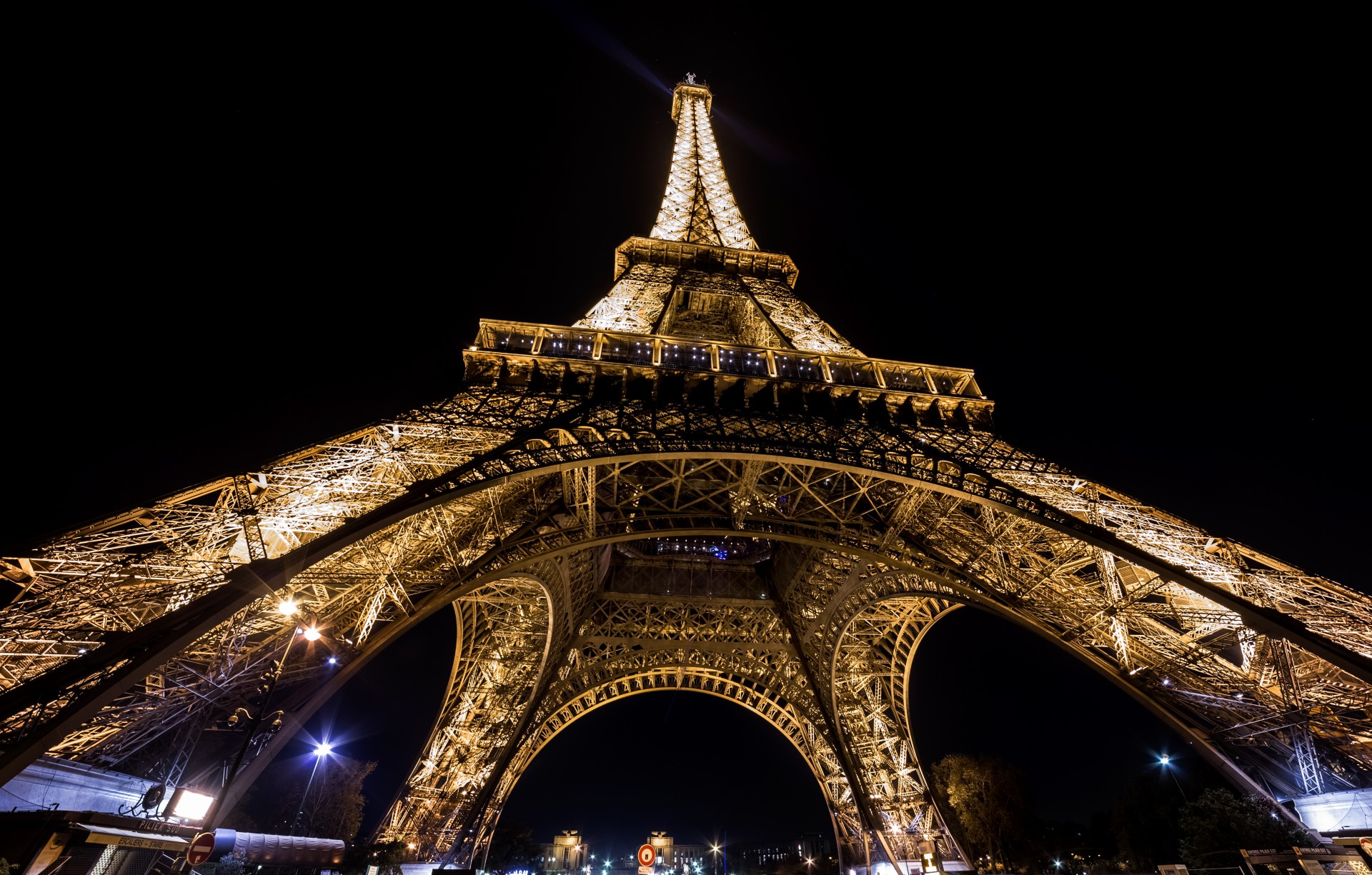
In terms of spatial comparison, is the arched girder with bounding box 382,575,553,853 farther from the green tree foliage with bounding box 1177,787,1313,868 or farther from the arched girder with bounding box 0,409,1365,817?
the green tree foliage with bounding box 1177,787,1313,868

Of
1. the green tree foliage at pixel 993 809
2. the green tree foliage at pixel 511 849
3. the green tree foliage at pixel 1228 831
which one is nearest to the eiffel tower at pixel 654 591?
the green tree foliage at pixel 1228 831

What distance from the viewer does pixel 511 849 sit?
38.0 metres

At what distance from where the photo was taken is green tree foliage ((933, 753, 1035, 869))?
25.5 m

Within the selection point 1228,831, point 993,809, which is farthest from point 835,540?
point 993,809

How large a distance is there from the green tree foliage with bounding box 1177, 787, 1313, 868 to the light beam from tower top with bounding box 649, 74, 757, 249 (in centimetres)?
2399

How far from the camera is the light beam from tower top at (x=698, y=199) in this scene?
94.0ft

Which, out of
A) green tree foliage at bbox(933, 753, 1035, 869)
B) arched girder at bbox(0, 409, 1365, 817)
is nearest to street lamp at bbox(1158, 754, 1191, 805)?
green tree foliage at bbox(933, 753, 1035, 869)

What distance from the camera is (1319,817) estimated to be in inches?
385

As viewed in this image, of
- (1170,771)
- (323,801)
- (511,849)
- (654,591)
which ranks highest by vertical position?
(654,591)

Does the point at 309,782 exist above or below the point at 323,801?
Answer: above

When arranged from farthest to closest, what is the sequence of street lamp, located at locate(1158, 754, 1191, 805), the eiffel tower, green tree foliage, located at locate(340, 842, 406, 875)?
street lamp, located at locate(1158, 754, 1191, 805) → green tree foliage, located at locate(340, 842, 406, 875) → the eiffel tower

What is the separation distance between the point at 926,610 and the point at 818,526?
24.1 ft

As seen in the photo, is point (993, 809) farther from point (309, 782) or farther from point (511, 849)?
point (511, 849)

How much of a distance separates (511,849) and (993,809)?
1161 inches
